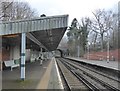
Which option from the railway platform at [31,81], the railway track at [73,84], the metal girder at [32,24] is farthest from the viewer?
the metal girder at [32,24]

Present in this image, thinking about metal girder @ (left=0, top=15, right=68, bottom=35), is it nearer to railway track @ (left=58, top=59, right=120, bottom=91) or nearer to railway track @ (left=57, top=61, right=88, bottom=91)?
railway track @ (left=57, top=61, right=88, bottom=91)

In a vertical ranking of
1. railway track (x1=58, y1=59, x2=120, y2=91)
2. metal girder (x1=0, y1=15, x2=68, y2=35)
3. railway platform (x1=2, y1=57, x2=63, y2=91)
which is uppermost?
metal girder (x1=0, y1=15, x2=68, y2=35)

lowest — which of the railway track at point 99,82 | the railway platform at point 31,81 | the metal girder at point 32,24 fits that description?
the railway track at point 99,82

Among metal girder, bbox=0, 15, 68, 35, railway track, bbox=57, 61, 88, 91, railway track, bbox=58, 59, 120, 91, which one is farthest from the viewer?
metal girder, bbox=0, 15, 68, 35

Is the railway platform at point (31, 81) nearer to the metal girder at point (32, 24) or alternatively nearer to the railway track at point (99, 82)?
the railway track at point (99, 82)

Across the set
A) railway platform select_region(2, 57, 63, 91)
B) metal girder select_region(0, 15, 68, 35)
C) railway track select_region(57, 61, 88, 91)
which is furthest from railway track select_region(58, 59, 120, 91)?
metal girder select_region(0, 15, 68, 35)

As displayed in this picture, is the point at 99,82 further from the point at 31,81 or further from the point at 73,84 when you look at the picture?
the point at 31,81

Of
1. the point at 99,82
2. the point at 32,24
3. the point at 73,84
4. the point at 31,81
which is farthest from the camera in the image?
the point at 99,82

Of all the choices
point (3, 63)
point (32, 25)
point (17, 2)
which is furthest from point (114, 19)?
point (32, 25)

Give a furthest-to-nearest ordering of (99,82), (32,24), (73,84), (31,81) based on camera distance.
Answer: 1. (99,82)
2. (73,84)
3. (32,24)
4. (31,81)

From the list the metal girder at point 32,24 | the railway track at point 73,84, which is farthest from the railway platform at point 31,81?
the metal girder at point 32,24

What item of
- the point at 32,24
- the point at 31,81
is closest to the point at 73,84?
the point at 31,81

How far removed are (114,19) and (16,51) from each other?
49636mm

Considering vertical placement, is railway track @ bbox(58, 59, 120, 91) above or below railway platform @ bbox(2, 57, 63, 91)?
below
